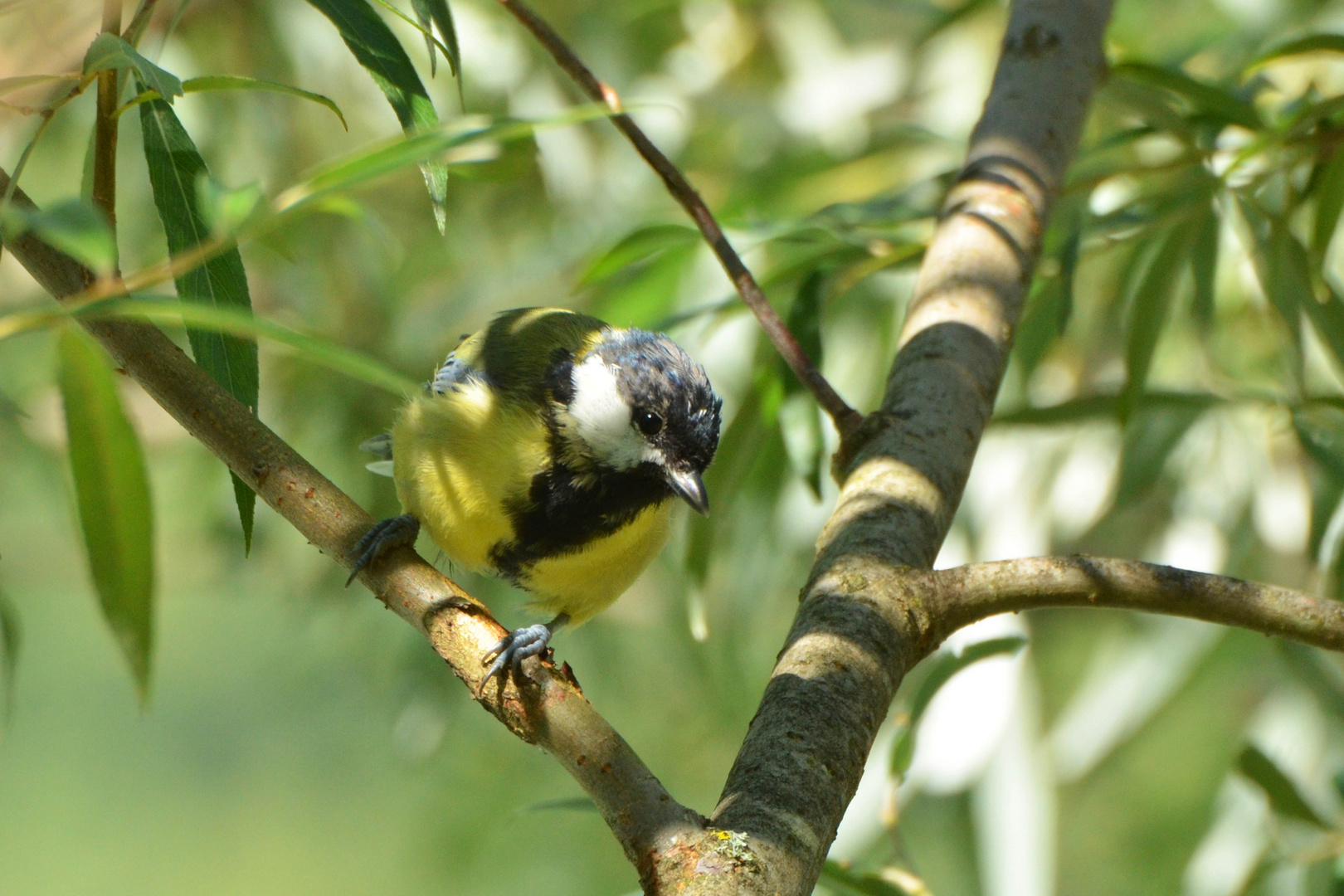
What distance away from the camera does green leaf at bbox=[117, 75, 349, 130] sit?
604 mm

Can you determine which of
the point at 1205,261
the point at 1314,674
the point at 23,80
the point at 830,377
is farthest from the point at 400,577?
the point at 830,377

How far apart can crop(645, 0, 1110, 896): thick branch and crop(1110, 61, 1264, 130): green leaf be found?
0.04 metres

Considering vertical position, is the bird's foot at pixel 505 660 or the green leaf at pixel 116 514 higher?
the bird's foot at pixel 505 660

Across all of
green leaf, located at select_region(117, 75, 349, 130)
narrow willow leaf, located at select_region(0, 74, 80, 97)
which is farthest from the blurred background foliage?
narrow willow leaf, located at select_region(0, 74, 80, 97)

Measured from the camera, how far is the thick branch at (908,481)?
1.82 ft

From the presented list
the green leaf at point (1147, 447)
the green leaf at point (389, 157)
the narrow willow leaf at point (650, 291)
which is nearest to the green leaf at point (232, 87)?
the green leaf at point (389, 157)

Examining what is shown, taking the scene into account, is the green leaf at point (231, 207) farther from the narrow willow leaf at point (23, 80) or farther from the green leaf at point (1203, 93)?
the green leaf at point (1203, 93)

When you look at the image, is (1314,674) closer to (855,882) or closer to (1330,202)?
(1330,202)

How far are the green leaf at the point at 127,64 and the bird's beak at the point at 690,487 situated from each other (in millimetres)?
589

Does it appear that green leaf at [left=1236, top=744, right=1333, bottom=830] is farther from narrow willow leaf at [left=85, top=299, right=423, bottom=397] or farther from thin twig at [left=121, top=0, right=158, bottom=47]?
thin twig at [left=121, top=0, right=158, bottom=47]

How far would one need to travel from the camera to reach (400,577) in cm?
73

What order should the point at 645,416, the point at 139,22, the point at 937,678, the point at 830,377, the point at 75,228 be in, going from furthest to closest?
1. the point at 830,377
2. the point at 645,416
3. the point at 937,678
4. the point at 139,22
5. the point at 75,228

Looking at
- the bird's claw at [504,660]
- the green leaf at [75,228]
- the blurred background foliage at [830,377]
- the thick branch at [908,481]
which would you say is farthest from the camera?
the blurred background foliage at [830,377]

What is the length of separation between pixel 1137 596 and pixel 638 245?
0.56 m
